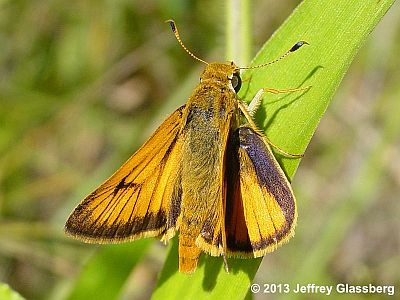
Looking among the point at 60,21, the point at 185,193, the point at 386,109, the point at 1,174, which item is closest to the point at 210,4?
the point at 60,21

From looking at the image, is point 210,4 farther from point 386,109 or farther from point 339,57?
point 339,57

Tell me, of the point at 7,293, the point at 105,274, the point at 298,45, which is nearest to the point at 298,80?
the point at 298,45

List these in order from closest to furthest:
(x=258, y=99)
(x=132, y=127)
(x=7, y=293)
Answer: (x=7, y=293)
(x=258, y=99)
(x=132, y=127)

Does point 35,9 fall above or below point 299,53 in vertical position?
above

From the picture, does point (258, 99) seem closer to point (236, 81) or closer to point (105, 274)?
point (236, 81)

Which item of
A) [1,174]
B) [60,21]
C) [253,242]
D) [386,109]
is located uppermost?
[60,21]

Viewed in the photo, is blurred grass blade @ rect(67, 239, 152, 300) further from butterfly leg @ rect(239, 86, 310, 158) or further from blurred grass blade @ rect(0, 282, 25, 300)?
butterfly leg @ rect(239, 86, 310, 158)
